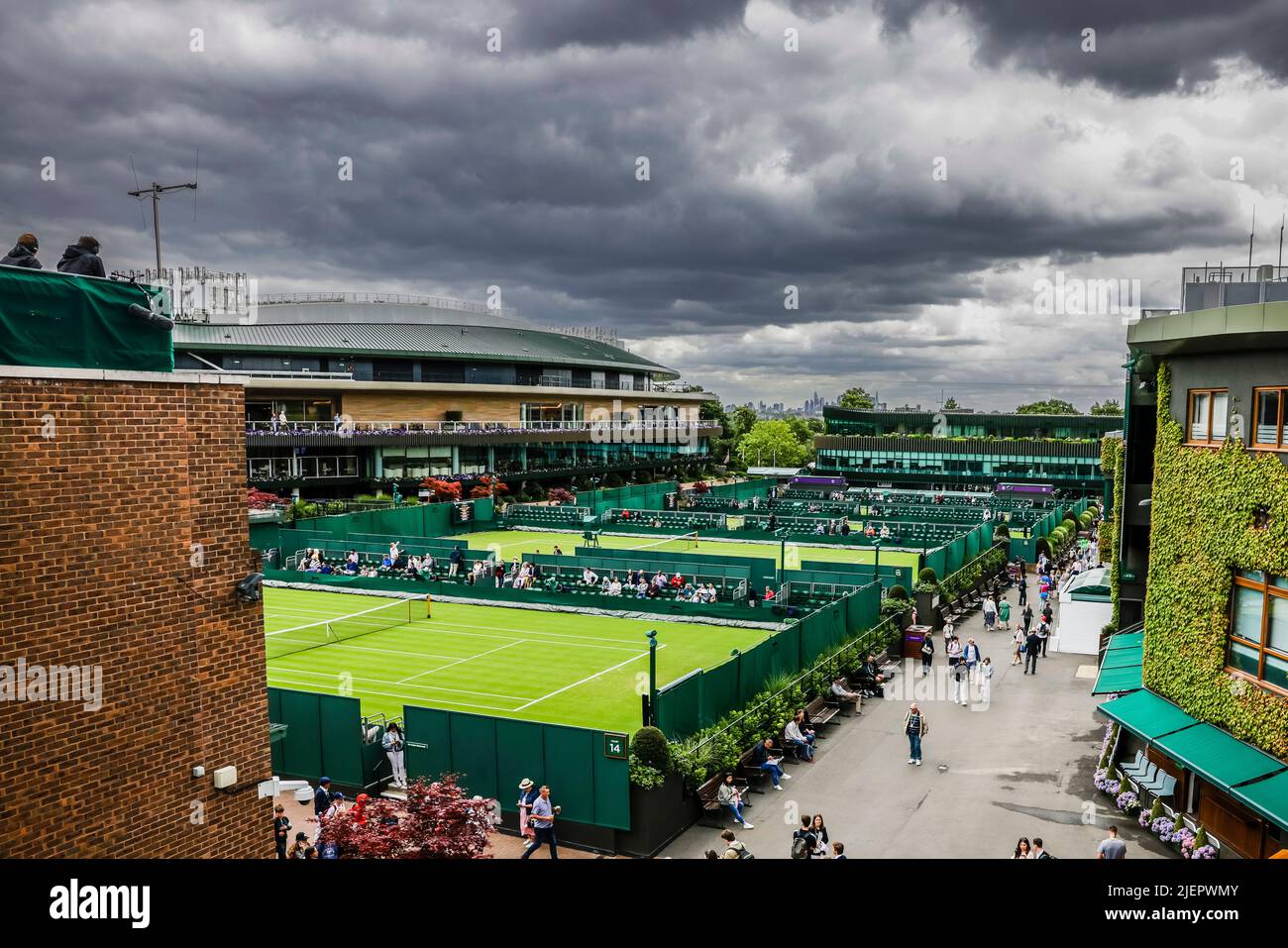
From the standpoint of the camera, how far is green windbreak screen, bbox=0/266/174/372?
8.73 m

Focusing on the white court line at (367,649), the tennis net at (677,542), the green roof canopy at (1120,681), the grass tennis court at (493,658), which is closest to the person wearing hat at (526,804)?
the grass tennis court at (493,658)

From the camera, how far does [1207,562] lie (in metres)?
17.0

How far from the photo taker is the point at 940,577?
4050cm

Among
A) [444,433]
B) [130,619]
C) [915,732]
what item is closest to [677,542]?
[444,433]

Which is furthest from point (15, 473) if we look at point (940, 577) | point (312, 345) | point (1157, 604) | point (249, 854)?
point (312, 345)

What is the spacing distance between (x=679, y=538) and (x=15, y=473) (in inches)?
2050

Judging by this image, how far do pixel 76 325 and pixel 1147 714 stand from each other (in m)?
18.1

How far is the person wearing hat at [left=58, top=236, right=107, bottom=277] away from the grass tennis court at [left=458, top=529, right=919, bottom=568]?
44.7 m

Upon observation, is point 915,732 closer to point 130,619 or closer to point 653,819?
point 653,819

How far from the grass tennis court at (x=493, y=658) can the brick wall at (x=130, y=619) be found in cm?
1432

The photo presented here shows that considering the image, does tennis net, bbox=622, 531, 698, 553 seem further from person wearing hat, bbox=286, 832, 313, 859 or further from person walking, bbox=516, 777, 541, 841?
person wearing hat, bbox=286, 832, 313, 859

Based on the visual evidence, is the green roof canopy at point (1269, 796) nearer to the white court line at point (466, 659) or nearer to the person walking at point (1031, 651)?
the person walking at point (1031, 651)

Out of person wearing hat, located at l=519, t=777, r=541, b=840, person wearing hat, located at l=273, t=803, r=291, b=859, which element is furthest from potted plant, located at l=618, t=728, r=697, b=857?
person wearing hat, located at l=273, t=803, r=291, b=859
